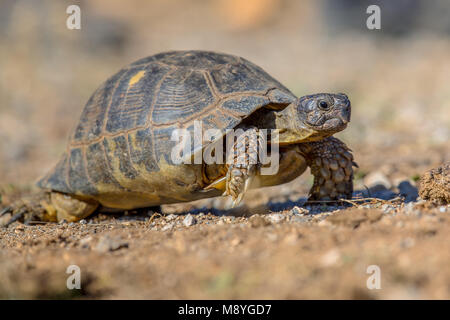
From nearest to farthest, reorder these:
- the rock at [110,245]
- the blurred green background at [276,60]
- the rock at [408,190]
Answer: the rock at [110,245], the rock at [408,190], the blurred green background at [276,60]

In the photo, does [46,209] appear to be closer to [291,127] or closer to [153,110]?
[153,110]

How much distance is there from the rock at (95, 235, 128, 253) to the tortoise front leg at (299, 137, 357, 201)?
217 cm

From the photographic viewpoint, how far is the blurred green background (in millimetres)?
10133

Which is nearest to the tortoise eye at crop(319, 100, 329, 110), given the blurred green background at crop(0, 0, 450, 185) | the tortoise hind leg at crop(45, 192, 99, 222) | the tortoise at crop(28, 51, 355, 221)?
the tortoise at crop(28, 51, 355, 221)

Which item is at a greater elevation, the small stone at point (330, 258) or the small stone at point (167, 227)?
the small stone at point (330, 258)

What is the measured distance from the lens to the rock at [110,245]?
10.6 feet

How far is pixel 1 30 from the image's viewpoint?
18.5 meters

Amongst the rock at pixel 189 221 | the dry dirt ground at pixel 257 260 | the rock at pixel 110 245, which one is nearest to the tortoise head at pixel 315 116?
the dry dirt ground at pixel 257 260

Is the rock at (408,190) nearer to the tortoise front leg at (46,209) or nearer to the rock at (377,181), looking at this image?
the rock at (377,181)

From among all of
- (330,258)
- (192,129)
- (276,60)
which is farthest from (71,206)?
(276,60)

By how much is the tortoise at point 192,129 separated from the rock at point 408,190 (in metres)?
0.74

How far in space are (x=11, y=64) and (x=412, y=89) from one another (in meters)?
14.0
